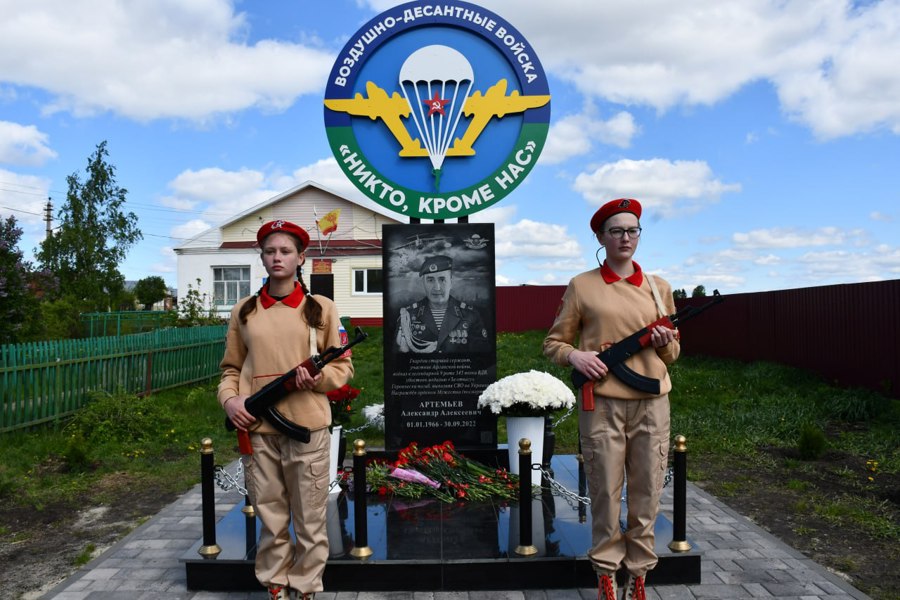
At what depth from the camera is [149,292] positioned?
161ft

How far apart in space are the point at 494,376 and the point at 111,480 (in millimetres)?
4225

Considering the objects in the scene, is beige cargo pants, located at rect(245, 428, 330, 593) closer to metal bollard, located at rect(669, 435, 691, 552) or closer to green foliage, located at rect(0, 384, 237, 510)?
metal bollard, located at rect(669, 435, 691, 552)

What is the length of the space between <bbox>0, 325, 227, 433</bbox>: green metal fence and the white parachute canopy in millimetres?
5860

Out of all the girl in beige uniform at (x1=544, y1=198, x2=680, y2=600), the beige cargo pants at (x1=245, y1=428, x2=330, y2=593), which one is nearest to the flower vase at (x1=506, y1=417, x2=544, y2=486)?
the girl in beige uniform at (x1=544, y1=198, x2=680, y2=600)

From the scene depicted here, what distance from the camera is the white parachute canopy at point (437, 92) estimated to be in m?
6.49

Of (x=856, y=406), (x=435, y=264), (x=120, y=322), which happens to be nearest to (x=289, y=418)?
(x=435, y=264)

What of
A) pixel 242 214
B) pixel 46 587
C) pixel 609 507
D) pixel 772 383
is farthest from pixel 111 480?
pixel 242 214

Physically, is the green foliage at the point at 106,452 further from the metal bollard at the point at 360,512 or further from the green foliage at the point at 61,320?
the metal bollard at the point at 360,512

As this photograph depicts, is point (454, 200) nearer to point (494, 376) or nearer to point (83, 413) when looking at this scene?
point (494, 376)

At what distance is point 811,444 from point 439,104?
5.54 meters

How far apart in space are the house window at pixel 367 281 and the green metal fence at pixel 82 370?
12326 mm

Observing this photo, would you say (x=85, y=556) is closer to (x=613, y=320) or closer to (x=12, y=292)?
(x=613, y=320)

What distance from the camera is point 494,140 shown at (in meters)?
6.55

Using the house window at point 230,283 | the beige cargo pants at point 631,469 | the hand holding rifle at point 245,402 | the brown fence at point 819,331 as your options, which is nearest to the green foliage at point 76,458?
the hand holding rifle at point 245,402
